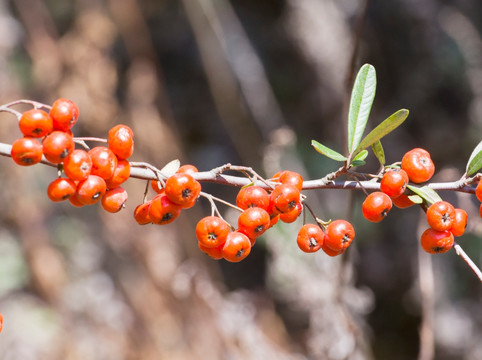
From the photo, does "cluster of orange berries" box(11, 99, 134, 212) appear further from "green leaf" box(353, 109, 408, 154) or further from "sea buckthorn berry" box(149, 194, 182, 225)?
"green leaf" box(353, 109, 408, 154)

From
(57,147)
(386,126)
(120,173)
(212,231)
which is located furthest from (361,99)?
(57,147)

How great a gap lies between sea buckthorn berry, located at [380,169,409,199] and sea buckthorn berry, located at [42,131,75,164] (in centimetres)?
63

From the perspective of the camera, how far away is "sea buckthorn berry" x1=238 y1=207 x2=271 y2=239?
1.00 meters

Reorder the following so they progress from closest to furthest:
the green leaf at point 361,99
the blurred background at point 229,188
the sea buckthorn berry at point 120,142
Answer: the sea buckthorn berry at point 120,142
the green leaf at point 361,99
the blurred background at point 229,188

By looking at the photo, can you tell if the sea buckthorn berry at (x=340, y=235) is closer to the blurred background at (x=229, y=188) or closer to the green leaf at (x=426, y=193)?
the green leaf at (x=426, y=193)

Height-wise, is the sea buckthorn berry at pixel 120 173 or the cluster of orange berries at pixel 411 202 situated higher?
the cluster of orange berries at pixel 411 202

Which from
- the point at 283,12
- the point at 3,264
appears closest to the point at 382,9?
the point at 283,12

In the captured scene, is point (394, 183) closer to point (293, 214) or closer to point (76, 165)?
point (293, 214)

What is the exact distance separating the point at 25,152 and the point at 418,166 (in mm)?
797

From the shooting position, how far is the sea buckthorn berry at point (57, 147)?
3.00 feet

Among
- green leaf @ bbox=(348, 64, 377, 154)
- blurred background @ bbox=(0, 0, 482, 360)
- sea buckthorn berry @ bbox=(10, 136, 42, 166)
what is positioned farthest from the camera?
blurred background @ bbox=(0, 0, 482, 360)

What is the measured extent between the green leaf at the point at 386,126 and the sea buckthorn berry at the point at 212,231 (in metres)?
0.35

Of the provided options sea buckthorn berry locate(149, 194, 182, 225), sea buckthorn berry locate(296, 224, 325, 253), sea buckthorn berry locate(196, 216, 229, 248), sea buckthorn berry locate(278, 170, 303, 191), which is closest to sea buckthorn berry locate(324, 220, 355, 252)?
sea buckthorn berry locate(296, 224, 325, 253)

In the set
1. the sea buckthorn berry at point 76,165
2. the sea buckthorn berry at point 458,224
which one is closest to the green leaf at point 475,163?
the sea buckthorn berry at point 458,224
